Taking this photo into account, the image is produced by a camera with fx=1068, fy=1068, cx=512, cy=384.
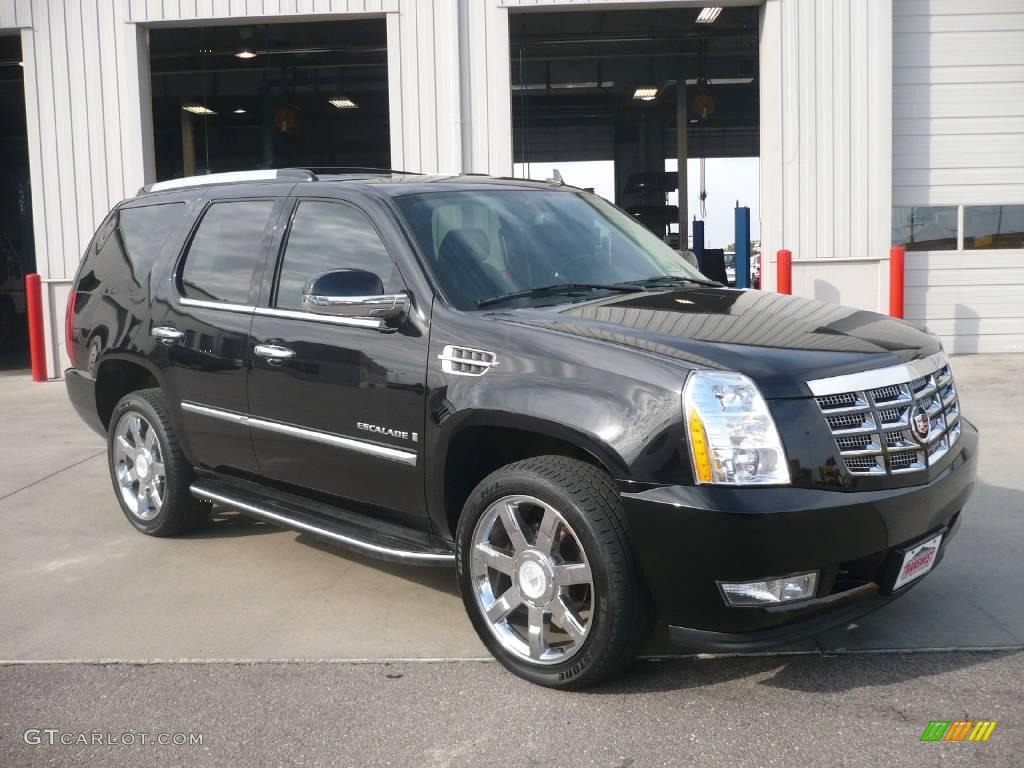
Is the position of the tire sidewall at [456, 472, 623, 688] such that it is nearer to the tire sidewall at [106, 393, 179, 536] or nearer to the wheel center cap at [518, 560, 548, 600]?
the wheel center cap at [518, 560, 548, 600]

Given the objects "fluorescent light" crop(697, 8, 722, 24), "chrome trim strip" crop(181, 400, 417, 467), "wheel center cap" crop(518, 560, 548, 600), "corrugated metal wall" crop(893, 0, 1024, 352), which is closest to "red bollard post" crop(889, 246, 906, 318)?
"corrugated metal wall" crop(893, 0, 1024, 352)

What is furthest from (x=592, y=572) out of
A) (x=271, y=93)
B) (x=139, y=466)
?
(x=271, y=93)

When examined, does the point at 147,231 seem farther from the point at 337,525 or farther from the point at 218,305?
the point at 337,525

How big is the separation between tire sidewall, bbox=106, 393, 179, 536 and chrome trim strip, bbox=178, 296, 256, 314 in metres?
0.63

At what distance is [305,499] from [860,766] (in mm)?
2503

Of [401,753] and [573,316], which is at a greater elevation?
[573,316]

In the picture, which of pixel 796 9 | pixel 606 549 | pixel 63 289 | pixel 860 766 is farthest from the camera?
pixel 63 289

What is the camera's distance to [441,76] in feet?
38.2

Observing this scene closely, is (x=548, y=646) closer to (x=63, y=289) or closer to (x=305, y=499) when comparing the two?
(x=305, y=499)

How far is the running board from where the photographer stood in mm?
3926

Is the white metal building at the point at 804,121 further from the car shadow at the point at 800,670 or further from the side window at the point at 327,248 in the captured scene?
the car shadow at the point at 800,670

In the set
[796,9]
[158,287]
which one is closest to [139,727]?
[158,287]

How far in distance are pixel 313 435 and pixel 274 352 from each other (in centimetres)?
41

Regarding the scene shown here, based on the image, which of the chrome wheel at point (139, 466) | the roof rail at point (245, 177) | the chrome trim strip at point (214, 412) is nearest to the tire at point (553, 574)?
the chrome trim strip at point (214, 412)
